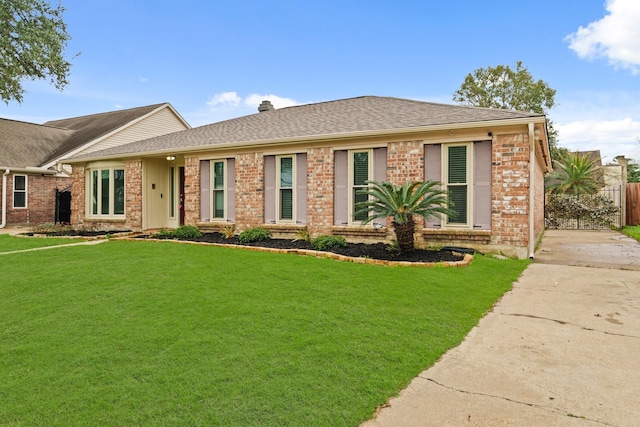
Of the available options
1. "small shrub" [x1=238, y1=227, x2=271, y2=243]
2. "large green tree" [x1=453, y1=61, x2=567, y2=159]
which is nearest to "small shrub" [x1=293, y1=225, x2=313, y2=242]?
"small shrub" [x1=238, y1=227, x2=271, y2=243]

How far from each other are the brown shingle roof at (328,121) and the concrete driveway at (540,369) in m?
4.60

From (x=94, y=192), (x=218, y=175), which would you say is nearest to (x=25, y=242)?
(x=94, y=192)

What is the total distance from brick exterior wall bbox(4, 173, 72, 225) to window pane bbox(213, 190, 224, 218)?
11.4m

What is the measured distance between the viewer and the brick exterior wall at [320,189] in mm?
10180

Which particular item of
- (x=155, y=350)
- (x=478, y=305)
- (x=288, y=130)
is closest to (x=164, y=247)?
(x=288, y=130)

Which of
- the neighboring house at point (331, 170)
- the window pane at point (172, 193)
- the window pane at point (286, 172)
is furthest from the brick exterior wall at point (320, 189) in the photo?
the window pane at point (172, 193)

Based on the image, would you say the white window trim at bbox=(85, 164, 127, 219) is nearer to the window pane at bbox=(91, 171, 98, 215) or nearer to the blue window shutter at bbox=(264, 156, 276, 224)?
the window pane at bbox=(91, 171, 98, 215)

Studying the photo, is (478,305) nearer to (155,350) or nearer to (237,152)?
(155,350)

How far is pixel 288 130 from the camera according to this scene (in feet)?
37.3

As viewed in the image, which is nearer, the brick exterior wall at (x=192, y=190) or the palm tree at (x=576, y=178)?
the brick exterior wall at (x=192, y=190)

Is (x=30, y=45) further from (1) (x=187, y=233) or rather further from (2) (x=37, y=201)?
(1) (x=187, y=233)

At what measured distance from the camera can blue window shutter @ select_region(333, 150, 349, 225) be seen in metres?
10.1

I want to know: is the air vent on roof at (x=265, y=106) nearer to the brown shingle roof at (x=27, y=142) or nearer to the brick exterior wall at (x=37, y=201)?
the brick exterior wall at (x=37, y=201)

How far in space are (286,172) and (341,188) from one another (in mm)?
1764
